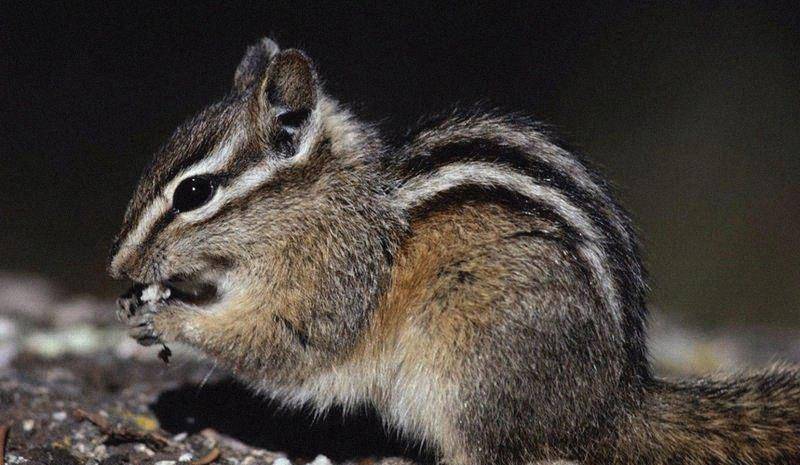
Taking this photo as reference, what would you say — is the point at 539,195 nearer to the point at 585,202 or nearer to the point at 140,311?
the point at 585,202

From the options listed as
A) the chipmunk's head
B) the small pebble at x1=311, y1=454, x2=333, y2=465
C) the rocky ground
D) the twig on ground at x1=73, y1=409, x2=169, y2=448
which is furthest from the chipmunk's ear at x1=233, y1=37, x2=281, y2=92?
the small pebble at x1=311, y1=454, x2=333, y2=465

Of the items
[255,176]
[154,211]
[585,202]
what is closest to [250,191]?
[255,176]

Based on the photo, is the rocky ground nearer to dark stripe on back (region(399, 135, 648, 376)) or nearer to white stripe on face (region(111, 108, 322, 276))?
white stripe on face (region(111, 108, 322, 276))

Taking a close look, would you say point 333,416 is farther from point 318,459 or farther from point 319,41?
point 319,41

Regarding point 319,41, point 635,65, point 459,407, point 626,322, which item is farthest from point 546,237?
point 635,65

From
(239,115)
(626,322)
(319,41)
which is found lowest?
(626,322)

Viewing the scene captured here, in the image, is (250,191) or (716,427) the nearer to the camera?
(716,427)

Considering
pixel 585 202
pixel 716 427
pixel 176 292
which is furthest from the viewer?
pixel 176 292
